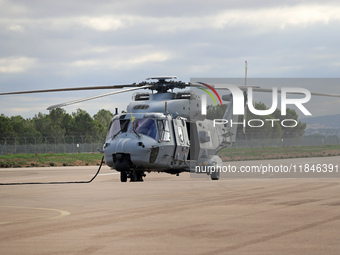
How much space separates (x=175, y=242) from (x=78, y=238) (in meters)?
1.68

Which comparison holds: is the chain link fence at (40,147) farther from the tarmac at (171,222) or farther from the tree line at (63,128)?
the tarmac at (171,222)

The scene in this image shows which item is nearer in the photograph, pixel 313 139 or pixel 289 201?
pixel 289 201

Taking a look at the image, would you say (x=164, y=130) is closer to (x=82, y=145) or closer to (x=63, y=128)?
(x=82, y=145)

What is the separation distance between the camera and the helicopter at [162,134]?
25.1m

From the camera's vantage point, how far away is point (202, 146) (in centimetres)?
2898

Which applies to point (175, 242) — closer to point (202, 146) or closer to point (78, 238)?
point (78, 238)

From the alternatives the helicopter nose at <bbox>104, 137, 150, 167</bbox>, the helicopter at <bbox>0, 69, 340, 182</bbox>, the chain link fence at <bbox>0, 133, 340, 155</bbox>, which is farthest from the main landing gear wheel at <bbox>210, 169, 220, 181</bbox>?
the chain link fence at <bbox>0, 133, 340, 155</bbox>

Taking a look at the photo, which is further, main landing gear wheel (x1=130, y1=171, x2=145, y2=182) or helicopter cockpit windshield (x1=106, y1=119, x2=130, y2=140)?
main landing gear wheel (x1=130, y1=171, x2=145, y2=182)

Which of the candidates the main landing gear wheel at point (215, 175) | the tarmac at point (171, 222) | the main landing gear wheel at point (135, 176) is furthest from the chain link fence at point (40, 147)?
the tarmac at point (171, 222)

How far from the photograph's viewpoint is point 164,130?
86.0 feet

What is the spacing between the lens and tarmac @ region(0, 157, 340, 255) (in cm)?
970

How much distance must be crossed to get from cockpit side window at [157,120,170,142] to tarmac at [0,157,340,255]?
202 inches

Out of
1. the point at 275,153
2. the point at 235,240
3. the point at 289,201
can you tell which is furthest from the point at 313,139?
the point at 235,240

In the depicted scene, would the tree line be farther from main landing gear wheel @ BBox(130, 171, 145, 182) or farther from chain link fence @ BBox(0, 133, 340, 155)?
main landing gear wheel @ BBox(130, 171, 145, 182)
